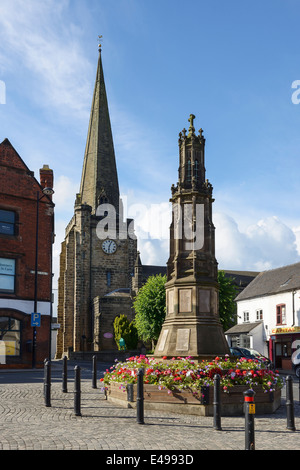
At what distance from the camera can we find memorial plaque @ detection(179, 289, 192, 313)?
582 inches

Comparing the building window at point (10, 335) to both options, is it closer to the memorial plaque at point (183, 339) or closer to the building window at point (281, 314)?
the memorial plaque at point (183, 339)

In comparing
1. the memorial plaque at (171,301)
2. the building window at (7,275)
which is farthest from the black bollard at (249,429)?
the building window at (7,275)

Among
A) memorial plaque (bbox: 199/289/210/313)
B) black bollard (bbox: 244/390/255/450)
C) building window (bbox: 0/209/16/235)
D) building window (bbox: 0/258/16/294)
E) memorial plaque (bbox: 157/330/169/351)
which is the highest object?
building window (bbox: 0/209/16/235)

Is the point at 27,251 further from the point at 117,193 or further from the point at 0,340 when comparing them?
the point at 117,193

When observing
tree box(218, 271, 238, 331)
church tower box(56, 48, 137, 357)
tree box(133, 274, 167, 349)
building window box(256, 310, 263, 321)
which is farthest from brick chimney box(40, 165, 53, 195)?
church tower box(56, 48, 137, 357)

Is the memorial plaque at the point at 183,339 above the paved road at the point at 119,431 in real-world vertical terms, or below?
above

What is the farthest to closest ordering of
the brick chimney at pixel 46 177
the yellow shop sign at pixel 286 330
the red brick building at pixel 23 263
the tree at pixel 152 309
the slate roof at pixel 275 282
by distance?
the tree at pixel 152 309 < the slate roof at pixel 275 282 < the yellow shop sign at pixel 286 330 < the brick chimney at pixel 46 177 < the red brick building at pixel 23 263

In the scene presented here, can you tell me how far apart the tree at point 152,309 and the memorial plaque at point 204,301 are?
29785 mm

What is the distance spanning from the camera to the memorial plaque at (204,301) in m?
14.7

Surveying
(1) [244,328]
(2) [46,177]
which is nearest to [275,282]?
(1) [244,328]

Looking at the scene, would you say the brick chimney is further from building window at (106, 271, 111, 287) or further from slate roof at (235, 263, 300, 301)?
building window at (106, 271, 111, 287)

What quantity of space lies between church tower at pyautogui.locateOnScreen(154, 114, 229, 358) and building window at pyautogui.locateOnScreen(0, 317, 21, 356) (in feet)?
52.2

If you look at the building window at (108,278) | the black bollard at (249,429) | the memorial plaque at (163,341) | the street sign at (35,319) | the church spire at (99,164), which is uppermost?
the church spire at (99,164)
